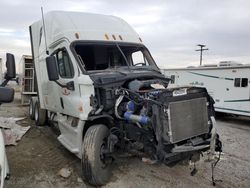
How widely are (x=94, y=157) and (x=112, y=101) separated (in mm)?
986

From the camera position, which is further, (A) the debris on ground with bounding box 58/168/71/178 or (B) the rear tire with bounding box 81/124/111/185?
(A) the debris on ground with bounding box 58/168/71/178

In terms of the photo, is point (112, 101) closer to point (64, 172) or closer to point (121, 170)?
point (121, 170)

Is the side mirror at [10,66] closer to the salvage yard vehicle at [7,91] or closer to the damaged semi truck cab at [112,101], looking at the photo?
the salvage yard vehicle at [7,91]

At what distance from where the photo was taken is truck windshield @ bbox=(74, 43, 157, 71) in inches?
238

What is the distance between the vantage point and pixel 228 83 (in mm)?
12602

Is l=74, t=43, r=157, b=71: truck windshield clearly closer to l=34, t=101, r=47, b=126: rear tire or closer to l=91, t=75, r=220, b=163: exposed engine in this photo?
l=91, t=75, r=220, b=163: exposed engine

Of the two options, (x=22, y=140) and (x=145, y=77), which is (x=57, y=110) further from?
(x=145, y=77)

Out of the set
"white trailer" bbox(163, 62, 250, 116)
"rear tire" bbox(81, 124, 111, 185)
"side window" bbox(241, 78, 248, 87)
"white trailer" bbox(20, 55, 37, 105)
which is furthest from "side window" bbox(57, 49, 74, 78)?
"side window" bbox(241, 78, 248, 87)

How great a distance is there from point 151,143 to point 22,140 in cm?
425

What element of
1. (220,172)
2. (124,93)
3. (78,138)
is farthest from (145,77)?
(220,172)

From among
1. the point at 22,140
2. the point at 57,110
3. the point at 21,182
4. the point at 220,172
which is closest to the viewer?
the point at 21,182

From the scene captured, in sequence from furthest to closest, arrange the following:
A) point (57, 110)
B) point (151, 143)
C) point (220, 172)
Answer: point (57, 110), point (220, 172), point (151, 143)

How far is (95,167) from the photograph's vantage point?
15.2 ft

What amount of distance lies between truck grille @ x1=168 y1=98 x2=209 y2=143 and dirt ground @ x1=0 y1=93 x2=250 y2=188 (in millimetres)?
562
